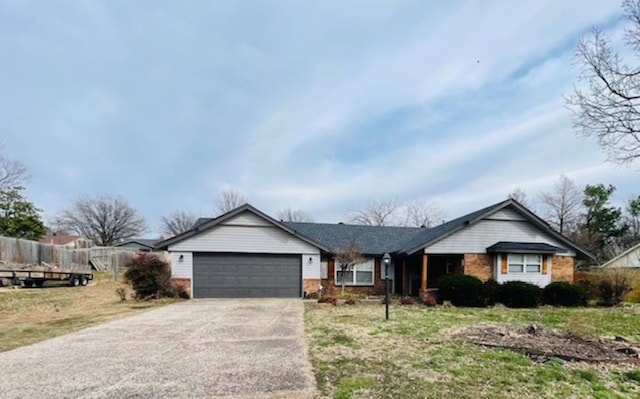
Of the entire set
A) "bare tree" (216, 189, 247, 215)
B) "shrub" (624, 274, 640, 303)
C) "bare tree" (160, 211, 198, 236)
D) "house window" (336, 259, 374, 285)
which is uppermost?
"bare tree" (216, 189, 247, 215)

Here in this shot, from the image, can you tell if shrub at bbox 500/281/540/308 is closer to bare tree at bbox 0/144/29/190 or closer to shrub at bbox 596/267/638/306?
shrub at bbox 596/267/638/306

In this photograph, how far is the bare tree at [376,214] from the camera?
48344 millimetres

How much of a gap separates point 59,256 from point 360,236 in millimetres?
20723

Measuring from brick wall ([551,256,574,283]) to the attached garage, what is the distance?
11160 millimetres

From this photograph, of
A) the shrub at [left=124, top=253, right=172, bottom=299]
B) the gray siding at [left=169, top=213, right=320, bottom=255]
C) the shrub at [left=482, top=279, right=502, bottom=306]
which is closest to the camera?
the shrub at [left=482, top=279, right=502, bottom=306]

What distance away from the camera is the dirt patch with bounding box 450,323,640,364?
6.77 m

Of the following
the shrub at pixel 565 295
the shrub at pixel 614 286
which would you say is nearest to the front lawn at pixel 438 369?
the shrub at pixel 565 295

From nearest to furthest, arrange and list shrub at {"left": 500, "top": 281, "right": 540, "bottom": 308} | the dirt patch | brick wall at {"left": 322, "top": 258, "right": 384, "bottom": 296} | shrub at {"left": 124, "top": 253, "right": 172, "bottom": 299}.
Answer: the dirt patch, shrub at {"left": 500, "top": 281, "right": 540, "bottom": 308}, shrub at {"left": 124, "top": 253, "right": 172, "bottom": 299}, brick wall at {"left": 322, "top": 258, "right": 384, "bottom": 296}

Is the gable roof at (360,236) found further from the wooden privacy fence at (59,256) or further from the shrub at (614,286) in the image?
the shrub at (614,286)

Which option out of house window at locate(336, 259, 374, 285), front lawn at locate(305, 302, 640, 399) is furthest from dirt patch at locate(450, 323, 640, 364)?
house window at locate(336, 259, 374, 285)

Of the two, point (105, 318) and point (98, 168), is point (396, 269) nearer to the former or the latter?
point (105, 318)

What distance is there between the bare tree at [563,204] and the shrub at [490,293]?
3084cm

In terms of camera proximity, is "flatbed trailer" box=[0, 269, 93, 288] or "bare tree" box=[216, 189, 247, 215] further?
"bare tree" box=[216, 189, 247, 215]

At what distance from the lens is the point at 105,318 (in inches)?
455
